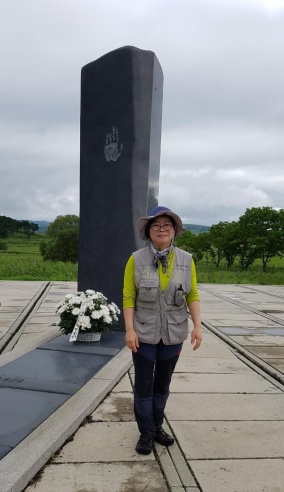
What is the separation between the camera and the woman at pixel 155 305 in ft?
11.0

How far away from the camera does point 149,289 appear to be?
3354 millimetres

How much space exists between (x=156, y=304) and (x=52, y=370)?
89.4 inches

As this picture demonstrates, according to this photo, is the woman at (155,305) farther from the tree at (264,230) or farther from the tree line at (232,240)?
the tree at (264,230)

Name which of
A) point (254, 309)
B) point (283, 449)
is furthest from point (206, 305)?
point (283, 449)

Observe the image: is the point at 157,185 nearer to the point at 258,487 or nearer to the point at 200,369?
the point at 200,369

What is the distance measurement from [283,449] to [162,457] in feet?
3.03

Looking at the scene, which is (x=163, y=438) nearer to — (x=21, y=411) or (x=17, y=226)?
(x=21, y=411)

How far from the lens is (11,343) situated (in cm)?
730

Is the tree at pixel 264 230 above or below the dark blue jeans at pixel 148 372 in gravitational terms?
above

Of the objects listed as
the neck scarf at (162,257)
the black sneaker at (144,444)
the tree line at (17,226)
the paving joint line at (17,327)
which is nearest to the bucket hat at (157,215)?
the neck scarf at (162,257)

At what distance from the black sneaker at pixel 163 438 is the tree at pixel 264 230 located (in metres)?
37.9

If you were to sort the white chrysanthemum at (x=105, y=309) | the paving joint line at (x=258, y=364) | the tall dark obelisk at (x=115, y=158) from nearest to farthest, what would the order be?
the paving joint line at (x=258, y=364) < the white chrysanthemum at (x=105, y=309) < the tall dark obelisk at (x=115, y=158)

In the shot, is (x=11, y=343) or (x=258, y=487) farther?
(x=11, y=343)

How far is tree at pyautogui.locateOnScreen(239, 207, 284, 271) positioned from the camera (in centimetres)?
4034
